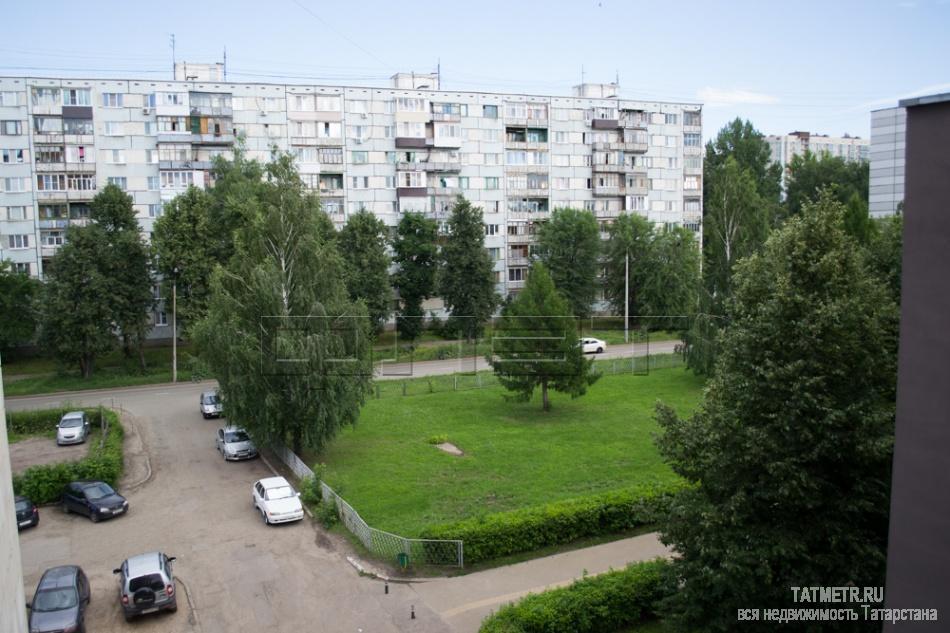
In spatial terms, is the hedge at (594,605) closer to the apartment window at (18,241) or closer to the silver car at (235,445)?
the silver car at (235,445)

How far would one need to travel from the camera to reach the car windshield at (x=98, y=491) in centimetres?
2245

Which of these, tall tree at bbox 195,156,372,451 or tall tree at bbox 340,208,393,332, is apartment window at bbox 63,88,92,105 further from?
tall tree at bbox 195,156,372,451

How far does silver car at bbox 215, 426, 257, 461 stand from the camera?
1097 inches

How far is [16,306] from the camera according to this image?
45.2 meters

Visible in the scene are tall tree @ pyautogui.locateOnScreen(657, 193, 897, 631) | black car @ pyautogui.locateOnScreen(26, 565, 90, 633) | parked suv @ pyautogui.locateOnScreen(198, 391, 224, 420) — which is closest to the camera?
tall tree @ pyautogui.locateOnScreen(657, 193, 897, 631)

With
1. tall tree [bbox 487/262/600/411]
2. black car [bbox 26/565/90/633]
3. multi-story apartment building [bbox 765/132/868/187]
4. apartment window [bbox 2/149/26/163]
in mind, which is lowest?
black car [bbox 26/565/90/633]

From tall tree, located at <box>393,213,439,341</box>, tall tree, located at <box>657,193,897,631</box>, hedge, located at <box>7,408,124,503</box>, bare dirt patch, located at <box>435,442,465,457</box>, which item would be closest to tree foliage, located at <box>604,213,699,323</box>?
tall tree, located at <box>393,213,439,341</box>

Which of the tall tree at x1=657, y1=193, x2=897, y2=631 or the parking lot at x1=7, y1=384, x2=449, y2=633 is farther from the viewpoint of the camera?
Result: the parking lot at x1=7, y1=384, x2=449, y2=633

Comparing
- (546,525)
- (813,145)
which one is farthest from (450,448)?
(813,145)

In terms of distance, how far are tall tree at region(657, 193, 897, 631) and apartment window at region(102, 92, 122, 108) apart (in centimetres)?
5027

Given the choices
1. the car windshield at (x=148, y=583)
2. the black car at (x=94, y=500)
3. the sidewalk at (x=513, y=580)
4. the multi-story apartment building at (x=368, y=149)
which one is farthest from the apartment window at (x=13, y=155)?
the sidewalk at (x=513, y=580)

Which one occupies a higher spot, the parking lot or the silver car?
the silver car

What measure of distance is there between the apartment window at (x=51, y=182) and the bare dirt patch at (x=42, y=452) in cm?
2393

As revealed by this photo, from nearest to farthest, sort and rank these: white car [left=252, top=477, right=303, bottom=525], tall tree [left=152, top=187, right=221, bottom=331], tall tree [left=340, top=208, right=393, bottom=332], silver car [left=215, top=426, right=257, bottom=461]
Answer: white car [left=252, top=477, right=303, bottom=525], silver car [left=215, top=426, right=257, bottom=461], tall tree [left=152, top=187, right=221, bottom=331], tall tree [left=340, top=208, right=393, bottom=332]
